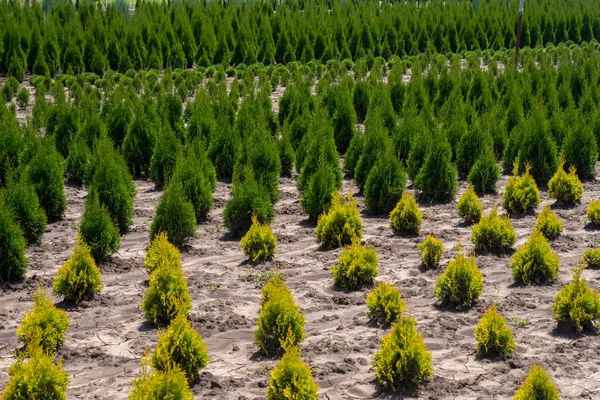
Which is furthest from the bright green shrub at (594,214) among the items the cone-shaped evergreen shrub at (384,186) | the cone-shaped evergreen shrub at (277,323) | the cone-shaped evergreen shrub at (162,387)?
the cone-shaped evergreen shrub at (162,387)

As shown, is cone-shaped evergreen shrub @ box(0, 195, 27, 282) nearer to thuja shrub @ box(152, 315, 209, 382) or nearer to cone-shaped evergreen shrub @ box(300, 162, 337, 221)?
thuja shrub @ box(152, 315, 209, 382)

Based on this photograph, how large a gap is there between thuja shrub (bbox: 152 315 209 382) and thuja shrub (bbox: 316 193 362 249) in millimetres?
2823

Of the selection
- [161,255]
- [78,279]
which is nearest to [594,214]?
[161,255]

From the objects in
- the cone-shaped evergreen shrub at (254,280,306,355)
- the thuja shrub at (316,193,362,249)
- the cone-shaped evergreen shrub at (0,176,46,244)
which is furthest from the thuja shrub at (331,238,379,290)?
the cone-shaped evergreen shrub at (0,176,46,244)

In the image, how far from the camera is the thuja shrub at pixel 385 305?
725 centimetres

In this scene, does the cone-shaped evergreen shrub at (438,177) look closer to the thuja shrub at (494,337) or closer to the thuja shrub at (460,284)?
the thuja shrub at (460,284)

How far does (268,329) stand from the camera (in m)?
6.80

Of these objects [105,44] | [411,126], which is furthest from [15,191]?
[105,44]

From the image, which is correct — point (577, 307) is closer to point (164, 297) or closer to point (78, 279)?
point (164, 297)

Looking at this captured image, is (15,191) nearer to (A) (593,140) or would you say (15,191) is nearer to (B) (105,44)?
(A) (593,140)

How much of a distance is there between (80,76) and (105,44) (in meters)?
2.60

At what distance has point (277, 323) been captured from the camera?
22.2 ft

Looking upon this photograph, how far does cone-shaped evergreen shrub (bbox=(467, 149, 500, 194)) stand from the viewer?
11.0 meters

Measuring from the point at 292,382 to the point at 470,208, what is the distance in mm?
4551
